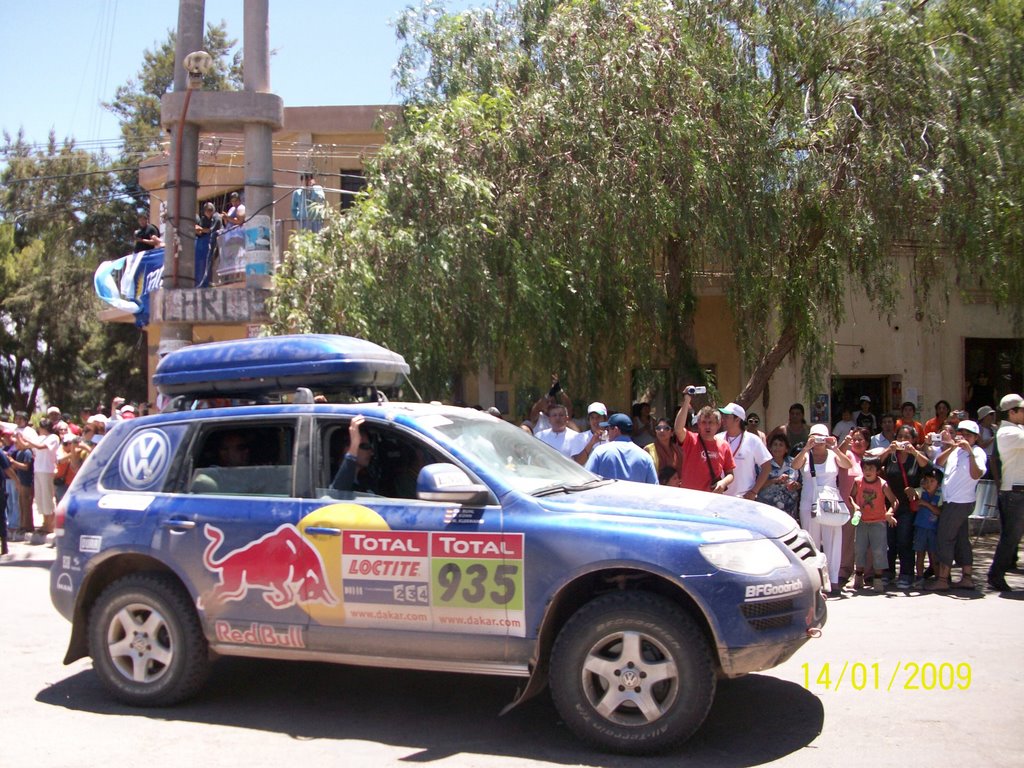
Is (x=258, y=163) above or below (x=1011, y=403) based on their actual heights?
above

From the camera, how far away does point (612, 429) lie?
32.3 feet

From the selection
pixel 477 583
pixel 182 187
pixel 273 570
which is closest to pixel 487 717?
pixel 477 583

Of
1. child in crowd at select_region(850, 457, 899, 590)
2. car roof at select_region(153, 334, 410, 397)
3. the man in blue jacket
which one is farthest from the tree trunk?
car roof at select_region(153, 334, 410, 397)

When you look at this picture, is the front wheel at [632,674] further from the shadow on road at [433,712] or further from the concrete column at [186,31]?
the concrete column at [186,31]

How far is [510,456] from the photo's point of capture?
5.99 metres

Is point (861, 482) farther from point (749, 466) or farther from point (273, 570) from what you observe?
point (273, 570)

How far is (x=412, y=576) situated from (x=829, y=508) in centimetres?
538

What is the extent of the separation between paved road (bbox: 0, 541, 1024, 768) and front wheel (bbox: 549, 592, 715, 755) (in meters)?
0.16

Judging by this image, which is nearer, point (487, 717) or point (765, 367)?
point (487, 717)

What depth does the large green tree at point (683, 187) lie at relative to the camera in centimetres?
1143

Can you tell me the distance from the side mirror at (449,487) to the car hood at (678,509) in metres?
0.34

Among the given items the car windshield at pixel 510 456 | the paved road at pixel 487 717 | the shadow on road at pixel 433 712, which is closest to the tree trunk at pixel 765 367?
the paved road at pixel 487 717

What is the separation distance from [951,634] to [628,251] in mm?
5513

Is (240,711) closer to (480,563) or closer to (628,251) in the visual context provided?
(480,563)
